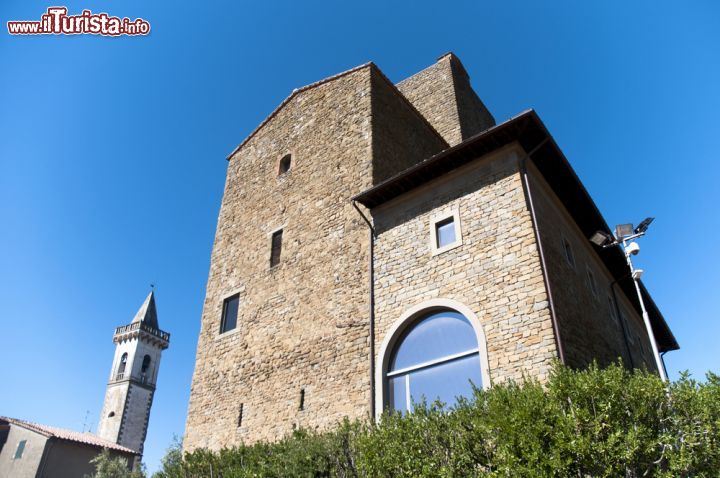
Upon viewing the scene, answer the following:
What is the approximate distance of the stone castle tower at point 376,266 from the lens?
29.7 ft

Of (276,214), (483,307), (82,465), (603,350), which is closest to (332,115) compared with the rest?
(276,214)

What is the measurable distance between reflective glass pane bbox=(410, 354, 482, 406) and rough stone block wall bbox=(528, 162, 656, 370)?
5.67ft

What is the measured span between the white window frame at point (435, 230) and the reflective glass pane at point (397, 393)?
9.16 feet

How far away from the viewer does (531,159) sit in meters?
10.4

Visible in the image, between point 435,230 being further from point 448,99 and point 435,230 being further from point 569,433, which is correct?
point 448,99

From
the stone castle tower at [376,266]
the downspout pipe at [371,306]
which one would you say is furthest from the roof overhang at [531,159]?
the downspout pipe at [371,306]

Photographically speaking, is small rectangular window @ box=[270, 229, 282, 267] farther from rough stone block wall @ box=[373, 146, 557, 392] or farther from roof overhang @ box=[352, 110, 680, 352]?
rough stone block wall @ box=[373, 146, 557, 392]

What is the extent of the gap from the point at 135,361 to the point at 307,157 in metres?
42.6

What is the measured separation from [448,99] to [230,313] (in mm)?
13178

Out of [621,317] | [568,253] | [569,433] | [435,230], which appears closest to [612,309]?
[621,317]

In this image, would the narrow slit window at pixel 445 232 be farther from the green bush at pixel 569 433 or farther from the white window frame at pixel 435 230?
the green bush at pixel 569 433

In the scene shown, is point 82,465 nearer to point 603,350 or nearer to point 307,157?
point 307,157

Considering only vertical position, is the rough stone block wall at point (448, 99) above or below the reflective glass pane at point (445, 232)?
above

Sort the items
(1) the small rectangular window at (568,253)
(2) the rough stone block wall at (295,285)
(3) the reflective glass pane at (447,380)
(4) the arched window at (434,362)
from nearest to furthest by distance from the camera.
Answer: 1. (3) the reflective glass pane at (447,380)
2. (4) the arched window at (434,362)
3. (1) the small rectangular window at (568,253)
4. (2) the rough stone block wall at (295,285)
